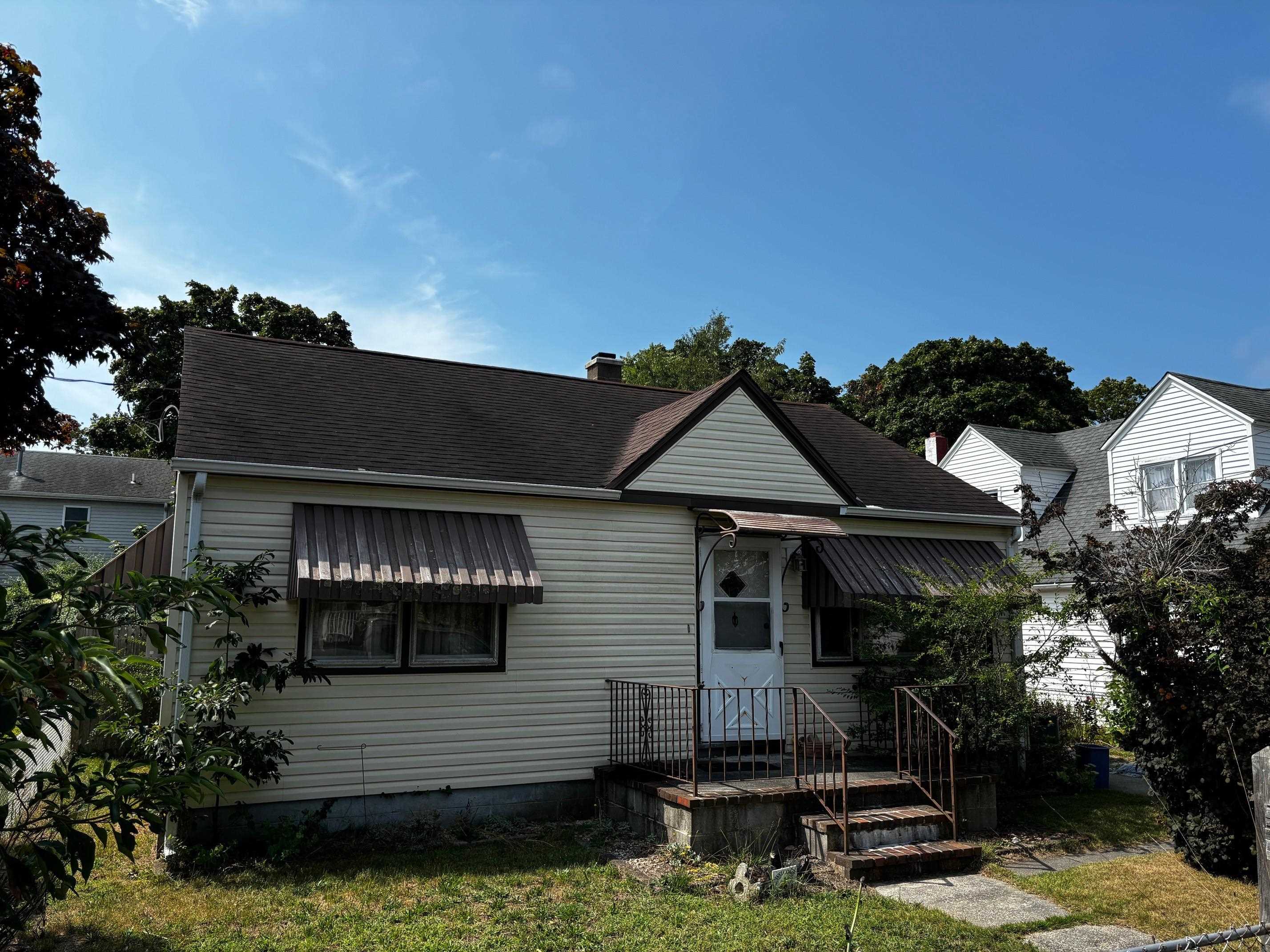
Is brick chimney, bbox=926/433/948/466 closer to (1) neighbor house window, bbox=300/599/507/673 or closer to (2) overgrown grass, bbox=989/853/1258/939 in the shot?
(2) overgrown grass, bbox=989/853/1258/939

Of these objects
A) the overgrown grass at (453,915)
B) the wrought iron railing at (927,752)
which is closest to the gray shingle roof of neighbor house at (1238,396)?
the wrought iron railing at (927,752)

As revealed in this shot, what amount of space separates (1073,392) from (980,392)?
6204mm

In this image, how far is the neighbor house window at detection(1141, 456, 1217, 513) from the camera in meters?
19.9

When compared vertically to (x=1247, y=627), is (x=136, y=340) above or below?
above

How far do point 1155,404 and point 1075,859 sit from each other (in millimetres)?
16409

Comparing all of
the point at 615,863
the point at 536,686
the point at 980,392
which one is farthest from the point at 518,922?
the point at 980,392

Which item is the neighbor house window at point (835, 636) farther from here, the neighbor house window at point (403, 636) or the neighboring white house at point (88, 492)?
the neighboring white house at point (88, 492)

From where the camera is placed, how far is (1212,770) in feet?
25.9

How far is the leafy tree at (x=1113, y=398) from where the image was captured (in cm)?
4312

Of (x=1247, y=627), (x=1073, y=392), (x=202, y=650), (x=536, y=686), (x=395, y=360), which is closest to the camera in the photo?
(x=1247, y=627)

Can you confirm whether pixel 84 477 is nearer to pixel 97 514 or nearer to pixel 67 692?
pixel 97 514

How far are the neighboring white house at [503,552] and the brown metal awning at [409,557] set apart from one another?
0.02 metres

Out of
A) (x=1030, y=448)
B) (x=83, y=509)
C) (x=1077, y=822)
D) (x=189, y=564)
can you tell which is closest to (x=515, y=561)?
(x=189, y=564)

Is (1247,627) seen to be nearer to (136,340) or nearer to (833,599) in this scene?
(833,599)
